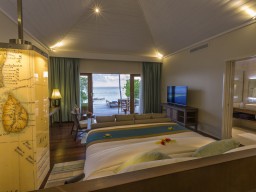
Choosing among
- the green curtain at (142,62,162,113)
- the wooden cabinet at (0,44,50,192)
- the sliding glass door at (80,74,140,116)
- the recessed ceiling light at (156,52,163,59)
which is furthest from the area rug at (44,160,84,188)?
the recessed ceiling light at (156,52,163,59)

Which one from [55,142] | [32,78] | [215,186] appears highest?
[32,78]

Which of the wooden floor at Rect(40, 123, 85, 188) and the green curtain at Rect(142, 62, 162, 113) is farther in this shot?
the green curtain at Rect(142, 62, 162, 113)

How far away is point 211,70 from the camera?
4.09m

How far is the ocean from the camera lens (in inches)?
254

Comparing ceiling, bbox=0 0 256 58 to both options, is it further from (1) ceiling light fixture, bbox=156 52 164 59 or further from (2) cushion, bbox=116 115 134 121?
(2) cushion, bbox=116 115 134 121

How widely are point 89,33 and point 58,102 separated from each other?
272cm

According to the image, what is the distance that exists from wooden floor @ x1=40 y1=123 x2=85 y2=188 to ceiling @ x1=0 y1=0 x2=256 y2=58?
281 centimetres

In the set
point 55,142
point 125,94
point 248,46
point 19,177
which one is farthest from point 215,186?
point 125,94

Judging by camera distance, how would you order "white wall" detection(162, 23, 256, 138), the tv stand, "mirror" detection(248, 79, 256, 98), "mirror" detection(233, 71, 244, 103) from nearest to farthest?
"white wall" detection(162, 23, 256, 138) < the tv stand < "mirror" detection(248, 79, 256, 98) < "mirror" detection(233, 71, 244, 103)

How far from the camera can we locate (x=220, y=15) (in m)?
3.19

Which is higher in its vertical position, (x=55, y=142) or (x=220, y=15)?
(x=220, y=15)

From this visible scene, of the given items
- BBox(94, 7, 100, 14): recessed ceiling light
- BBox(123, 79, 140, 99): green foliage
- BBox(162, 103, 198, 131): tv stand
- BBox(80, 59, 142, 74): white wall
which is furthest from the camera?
BBox(123, 79, 140, 99): green foliage

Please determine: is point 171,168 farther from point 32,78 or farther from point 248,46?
point 248,46

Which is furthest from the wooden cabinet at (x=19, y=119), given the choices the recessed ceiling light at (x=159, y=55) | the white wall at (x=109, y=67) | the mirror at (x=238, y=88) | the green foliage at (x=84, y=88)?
the mirror at (x=238, y=88)
